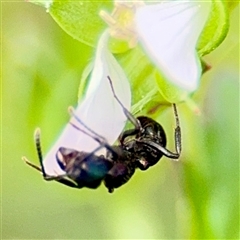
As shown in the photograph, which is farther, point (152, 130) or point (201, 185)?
point (201, 185)

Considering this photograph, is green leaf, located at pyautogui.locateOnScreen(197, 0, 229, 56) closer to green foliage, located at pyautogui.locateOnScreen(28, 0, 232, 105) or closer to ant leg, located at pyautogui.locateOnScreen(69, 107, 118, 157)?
green foliage, located at pyautogui.locateOnScreen(28, 0, 232, 105)

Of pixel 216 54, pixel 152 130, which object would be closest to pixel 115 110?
pixel 152 130

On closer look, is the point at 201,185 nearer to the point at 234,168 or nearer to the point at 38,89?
the point at 234,168

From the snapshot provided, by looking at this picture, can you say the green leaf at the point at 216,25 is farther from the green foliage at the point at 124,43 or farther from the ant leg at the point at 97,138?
the ant leg at the point at 97,138

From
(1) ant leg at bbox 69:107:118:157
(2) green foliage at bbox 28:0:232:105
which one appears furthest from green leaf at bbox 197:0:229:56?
(1) ant leg at bbox 69:107:118:157

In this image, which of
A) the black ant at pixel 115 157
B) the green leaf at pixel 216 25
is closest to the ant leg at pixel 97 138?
the black ant at pixel 115 157

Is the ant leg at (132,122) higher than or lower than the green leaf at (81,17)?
lower

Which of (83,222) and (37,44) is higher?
(37,44)
